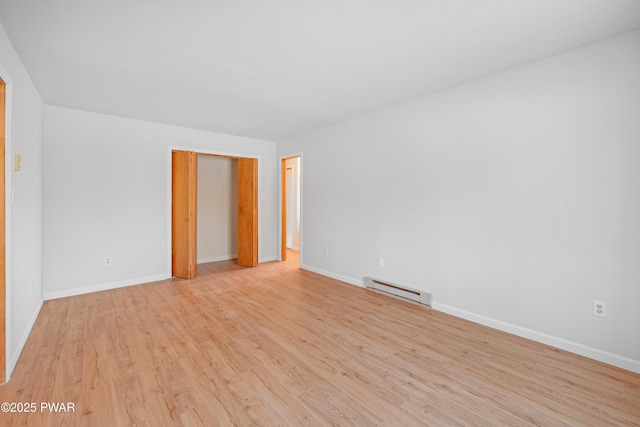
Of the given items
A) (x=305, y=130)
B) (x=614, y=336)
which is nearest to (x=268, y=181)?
(x=305, y=130)

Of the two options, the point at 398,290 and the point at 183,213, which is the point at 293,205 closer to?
the point at 183,213

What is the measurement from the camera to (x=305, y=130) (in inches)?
202

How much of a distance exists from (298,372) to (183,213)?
3459 millimetres

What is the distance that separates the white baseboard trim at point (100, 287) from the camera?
12.3ft

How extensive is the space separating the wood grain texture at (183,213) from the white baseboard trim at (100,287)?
311 mm

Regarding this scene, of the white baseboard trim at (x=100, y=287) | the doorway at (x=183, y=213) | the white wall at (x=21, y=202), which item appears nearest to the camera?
the white wall at (x=21, y=202)

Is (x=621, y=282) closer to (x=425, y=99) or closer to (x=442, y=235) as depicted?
(x=442, y=235)

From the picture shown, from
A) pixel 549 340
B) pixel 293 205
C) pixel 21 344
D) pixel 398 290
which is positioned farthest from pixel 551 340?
pixel 293 205

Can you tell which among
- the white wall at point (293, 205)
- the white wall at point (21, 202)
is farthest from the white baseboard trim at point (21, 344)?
the white wall at point (293, 205)

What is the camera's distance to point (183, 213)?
4.71m

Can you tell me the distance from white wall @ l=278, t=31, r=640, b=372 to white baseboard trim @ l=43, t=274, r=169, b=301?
11.2ft

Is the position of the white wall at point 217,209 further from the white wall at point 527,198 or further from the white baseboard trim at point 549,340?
the white baseboard trim at point 549,340

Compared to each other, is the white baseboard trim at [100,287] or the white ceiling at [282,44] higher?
the white ceiling at [282,44]

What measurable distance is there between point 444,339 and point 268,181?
434cm
